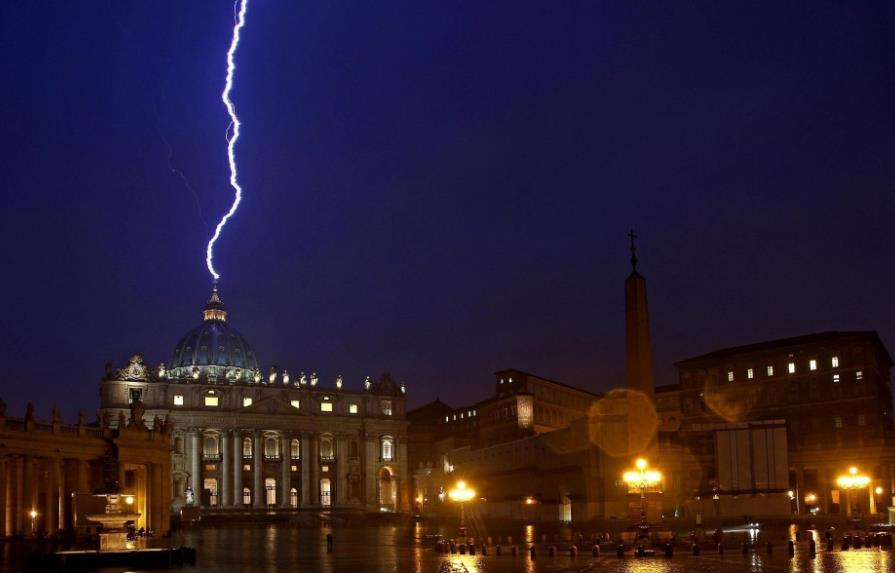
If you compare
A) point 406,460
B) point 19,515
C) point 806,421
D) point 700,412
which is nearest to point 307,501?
point 406,460

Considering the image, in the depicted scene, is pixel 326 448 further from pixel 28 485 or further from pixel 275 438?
pixel 28 485

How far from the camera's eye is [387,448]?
131625 millimetres

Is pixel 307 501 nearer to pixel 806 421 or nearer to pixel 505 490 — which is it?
pixel 505 490

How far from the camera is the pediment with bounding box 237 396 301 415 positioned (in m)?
122

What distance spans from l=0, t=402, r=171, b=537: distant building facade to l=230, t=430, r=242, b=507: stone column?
201 feet

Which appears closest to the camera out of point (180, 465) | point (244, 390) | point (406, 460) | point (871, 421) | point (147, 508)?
point (147, 508)

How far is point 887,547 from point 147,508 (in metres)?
35.6

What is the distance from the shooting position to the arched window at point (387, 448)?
13088 centimetres

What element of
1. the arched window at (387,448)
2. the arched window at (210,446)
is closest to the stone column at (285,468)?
the arched window at (210,446)

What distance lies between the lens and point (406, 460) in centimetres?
13200

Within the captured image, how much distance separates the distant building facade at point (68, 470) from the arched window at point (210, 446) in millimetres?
62104

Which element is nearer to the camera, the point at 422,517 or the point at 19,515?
the point at 19,515

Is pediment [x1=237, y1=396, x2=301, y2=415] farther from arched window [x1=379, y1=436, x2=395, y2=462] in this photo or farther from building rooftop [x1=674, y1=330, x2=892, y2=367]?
building rooftop [x1=674, y1=330, x2=892, y2=367]

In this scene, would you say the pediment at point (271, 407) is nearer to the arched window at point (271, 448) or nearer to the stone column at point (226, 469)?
the arched window at point (271, 448)
